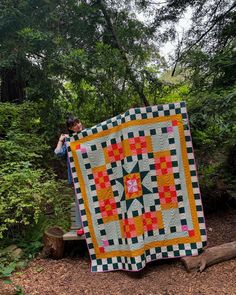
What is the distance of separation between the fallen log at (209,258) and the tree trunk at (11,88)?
4690 millimetres

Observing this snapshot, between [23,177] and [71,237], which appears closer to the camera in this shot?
[71,237]

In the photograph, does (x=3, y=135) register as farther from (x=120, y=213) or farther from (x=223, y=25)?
(x=223, y=25)

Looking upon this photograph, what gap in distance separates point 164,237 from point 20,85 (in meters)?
4.60

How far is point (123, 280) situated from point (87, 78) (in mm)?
3477

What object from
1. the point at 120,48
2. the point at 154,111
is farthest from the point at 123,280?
the point at 120,48

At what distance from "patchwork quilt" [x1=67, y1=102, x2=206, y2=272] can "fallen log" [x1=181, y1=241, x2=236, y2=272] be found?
85 millimetres

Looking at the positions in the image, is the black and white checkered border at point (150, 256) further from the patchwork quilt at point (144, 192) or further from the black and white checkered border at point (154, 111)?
the black and white checkered border at point (154, 111)

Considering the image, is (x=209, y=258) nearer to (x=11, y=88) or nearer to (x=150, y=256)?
(x=150, y=256)

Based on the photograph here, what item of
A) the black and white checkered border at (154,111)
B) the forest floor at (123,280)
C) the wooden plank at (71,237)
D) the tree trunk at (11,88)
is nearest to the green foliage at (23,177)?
the wooden plank at (71,237)

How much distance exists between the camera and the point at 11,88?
7.08 meters

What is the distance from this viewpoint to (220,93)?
154 inches

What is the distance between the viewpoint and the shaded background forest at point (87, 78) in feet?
14.8

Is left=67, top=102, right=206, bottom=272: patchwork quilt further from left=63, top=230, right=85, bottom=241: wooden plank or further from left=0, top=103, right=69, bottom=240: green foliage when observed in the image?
left=0, top=103, right=69, bottom=240: green foliage

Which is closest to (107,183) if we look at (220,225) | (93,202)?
(93,202)
